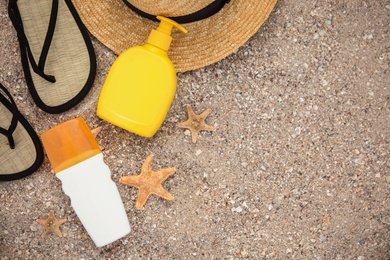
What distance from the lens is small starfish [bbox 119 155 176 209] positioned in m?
1.04

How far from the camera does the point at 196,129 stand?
3.48 feet

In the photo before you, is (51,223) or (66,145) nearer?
(66,145)

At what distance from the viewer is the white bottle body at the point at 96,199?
98 centimetres

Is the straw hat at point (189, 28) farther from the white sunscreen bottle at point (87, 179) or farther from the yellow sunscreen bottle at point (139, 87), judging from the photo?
the white sunscreen bottle at point (87, 179)

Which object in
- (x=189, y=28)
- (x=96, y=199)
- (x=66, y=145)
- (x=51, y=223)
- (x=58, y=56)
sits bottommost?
(x=51, y=223)

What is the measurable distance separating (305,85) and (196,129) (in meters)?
0.31

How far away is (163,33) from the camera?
903 millimetres

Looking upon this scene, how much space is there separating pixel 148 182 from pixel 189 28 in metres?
0.38

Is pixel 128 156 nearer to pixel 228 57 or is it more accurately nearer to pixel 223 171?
pixel 223 171

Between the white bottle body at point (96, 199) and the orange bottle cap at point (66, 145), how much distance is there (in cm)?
1

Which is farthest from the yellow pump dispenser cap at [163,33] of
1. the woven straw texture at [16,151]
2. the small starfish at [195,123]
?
the woven straw texture at [16,151]

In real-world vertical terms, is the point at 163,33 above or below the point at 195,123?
above

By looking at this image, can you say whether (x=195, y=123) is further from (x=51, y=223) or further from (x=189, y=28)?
(x=51, y=223)

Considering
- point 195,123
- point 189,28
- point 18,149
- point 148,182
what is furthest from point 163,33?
point 18,149
